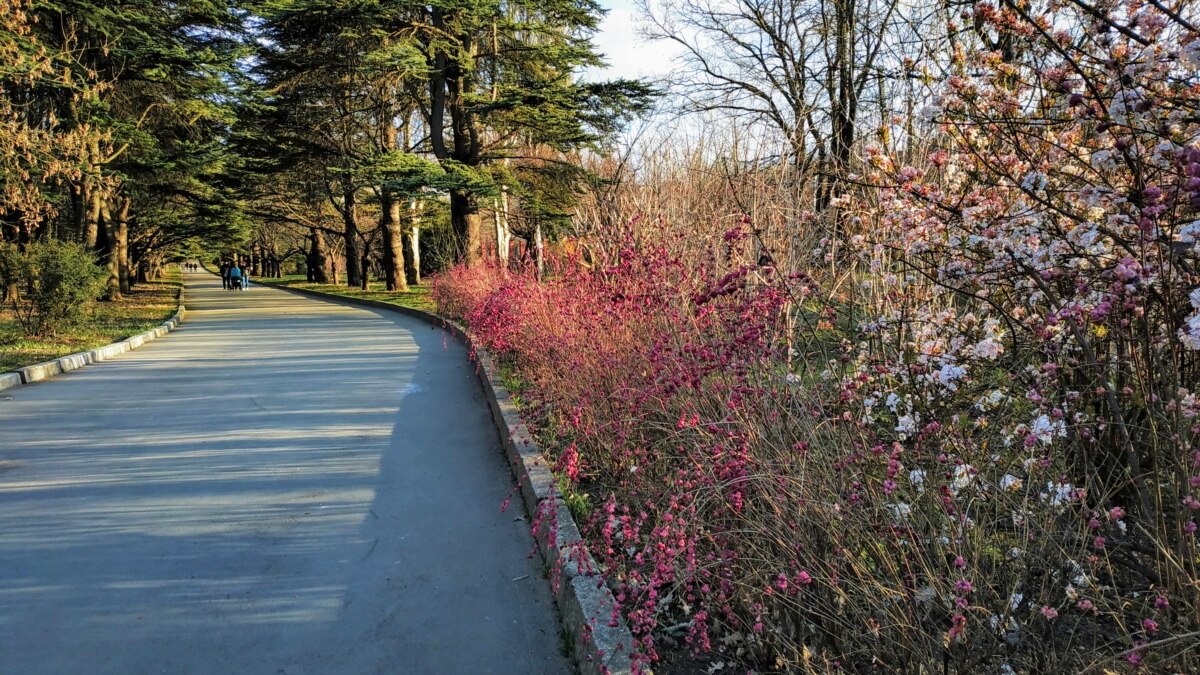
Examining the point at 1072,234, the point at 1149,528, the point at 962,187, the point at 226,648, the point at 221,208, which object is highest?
the point at 221,208

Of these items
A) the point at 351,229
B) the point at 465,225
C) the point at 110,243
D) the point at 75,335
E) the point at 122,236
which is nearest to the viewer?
the point at 75,335

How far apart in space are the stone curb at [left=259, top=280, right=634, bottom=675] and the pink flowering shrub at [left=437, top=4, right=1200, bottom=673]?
5.6 inches

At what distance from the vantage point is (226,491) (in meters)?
5.50

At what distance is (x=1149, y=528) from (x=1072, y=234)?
3.41 feet

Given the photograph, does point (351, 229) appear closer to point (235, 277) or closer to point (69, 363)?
point (235, 277)

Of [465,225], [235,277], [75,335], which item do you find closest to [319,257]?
[235,277]

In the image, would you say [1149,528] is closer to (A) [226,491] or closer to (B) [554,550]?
(B) [554,550]

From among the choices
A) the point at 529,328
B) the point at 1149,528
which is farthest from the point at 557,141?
the point at 1149,528

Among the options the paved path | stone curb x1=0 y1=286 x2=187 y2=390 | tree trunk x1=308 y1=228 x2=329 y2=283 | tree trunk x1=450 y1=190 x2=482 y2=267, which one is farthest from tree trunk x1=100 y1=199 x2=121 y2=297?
tree trunk x1=308 y1=228 x2=329 y2=283

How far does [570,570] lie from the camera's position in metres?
3.66

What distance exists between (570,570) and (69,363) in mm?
11543

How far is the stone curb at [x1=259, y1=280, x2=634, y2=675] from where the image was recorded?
117 inches

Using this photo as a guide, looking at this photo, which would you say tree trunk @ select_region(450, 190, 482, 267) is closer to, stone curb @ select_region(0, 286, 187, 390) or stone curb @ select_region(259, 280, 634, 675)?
stone curb @ select_region(0, 286, 187, 390)

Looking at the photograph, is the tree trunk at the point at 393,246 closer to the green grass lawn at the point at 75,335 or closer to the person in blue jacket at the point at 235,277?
the green grass lawn at the point at 75,335
